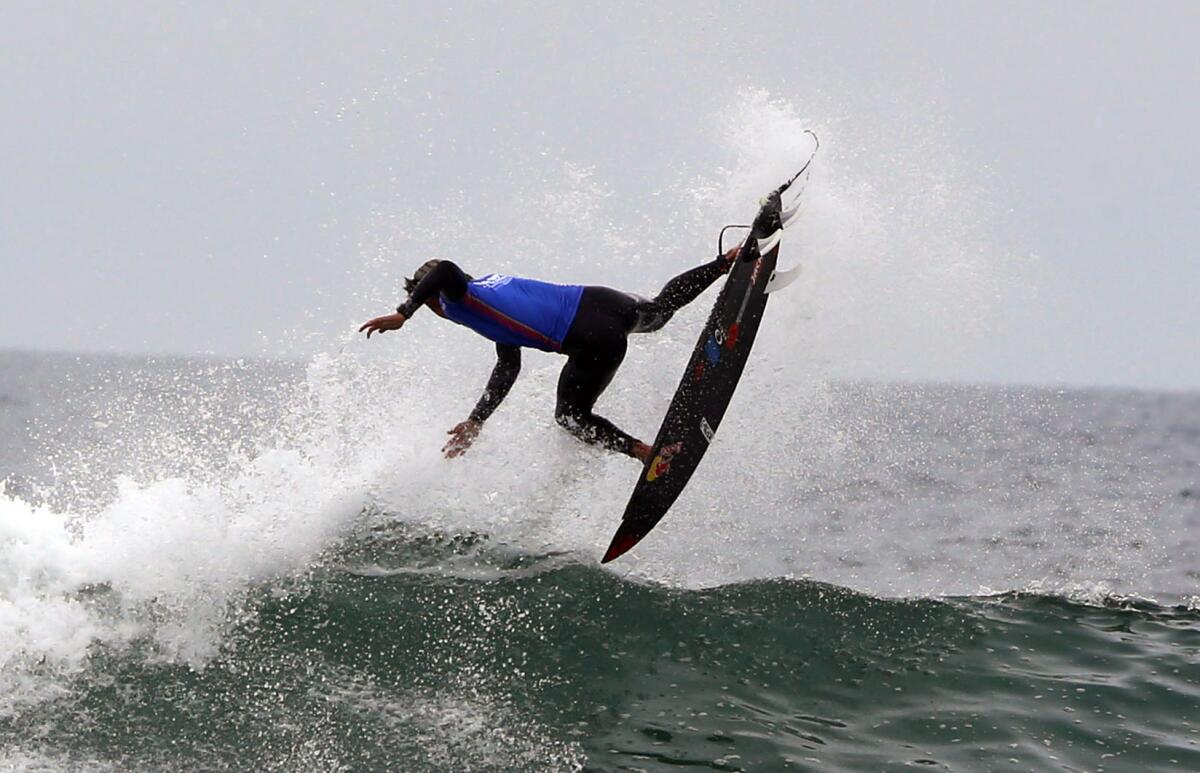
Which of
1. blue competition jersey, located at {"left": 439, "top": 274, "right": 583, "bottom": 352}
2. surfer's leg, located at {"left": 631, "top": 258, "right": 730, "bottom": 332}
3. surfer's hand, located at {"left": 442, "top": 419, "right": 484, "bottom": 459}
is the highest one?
surfer's leg, located at {"left": 631, "top": 258, "right": 730, "bottom": 332}

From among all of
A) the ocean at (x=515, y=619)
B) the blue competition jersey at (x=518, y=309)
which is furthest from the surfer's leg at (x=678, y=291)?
the ocean at (x=515, y=619)

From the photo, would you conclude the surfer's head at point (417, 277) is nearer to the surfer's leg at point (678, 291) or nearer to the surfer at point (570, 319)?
the surfer at point (570, 319)

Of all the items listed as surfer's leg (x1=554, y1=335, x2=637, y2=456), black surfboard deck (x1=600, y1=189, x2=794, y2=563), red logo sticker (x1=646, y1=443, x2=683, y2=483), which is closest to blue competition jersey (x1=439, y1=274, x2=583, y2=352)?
surfer's leg (x1=554, y1=335, x2=637, y2=456)

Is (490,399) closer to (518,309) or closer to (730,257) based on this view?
(518,309)

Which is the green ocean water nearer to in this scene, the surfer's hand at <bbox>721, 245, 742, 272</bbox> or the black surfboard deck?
the black surfboard deck

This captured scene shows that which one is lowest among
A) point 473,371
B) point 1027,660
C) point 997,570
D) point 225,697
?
point 225,697

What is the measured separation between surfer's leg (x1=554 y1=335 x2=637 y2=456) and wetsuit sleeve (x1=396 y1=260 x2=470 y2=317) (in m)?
1.01

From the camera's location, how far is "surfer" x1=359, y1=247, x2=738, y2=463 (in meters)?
8.14

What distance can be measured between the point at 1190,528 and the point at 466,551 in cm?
1326

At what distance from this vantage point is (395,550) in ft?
28.9

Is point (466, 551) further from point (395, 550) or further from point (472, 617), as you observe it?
point (472, 617)

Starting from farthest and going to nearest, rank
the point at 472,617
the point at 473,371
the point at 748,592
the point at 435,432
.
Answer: the point at 473,371 → the point at 435,432 → the point at 748,592 → the point at 472,617

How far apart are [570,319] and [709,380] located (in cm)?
113

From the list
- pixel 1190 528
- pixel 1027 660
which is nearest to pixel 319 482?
pixel 1027 660
